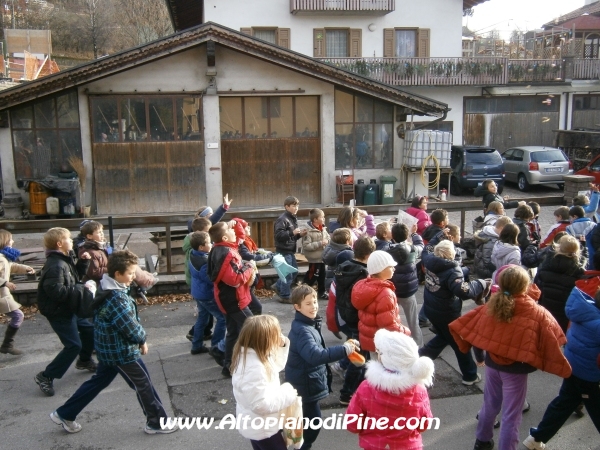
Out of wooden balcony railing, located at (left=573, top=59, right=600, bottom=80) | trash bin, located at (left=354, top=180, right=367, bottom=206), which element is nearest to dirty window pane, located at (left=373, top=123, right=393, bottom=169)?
trash bin, located at (left=354, top=180, right=367, bottom=206)

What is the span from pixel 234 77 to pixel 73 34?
39.8 m

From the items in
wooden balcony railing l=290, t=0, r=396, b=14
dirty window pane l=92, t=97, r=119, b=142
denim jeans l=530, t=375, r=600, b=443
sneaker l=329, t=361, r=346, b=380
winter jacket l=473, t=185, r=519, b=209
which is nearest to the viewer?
denim jeans l=530, t=375, r=600, b=443

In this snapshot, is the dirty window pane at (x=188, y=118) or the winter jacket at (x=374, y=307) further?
the dirty window pane at (x=188, y=118)

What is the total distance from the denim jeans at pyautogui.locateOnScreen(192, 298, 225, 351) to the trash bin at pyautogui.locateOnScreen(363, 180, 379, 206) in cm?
1134

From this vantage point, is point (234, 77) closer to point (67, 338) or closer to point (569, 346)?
point (67, 338)

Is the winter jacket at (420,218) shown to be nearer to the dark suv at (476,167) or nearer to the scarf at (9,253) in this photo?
the scarf at (9,253)

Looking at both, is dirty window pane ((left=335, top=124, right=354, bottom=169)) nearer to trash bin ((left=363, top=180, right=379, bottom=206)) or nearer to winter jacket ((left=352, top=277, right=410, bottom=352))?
trash bin ((left=363, top=180, right=379, bottom=206))

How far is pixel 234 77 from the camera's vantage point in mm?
17375

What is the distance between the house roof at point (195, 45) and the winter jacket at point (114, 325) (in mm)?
11801

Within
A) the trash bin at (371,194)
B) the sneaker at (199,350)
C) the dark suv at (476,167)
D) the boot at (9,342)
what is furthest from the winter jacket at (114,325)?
the dark suv at (476,167)

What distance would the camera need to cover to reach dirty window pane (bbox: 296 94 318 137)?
18.1 meters

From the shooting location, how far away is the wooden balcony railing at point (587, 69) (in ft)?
94.8

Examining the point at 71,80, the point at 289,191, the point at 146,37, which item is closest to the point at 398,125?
the point at 289,191

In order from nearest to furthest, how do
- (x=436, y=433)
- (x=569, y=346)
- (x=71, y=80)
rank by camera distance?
1. (x=569, y=346)
2. (x=436, y=433)
3. (x=71, y=80)
